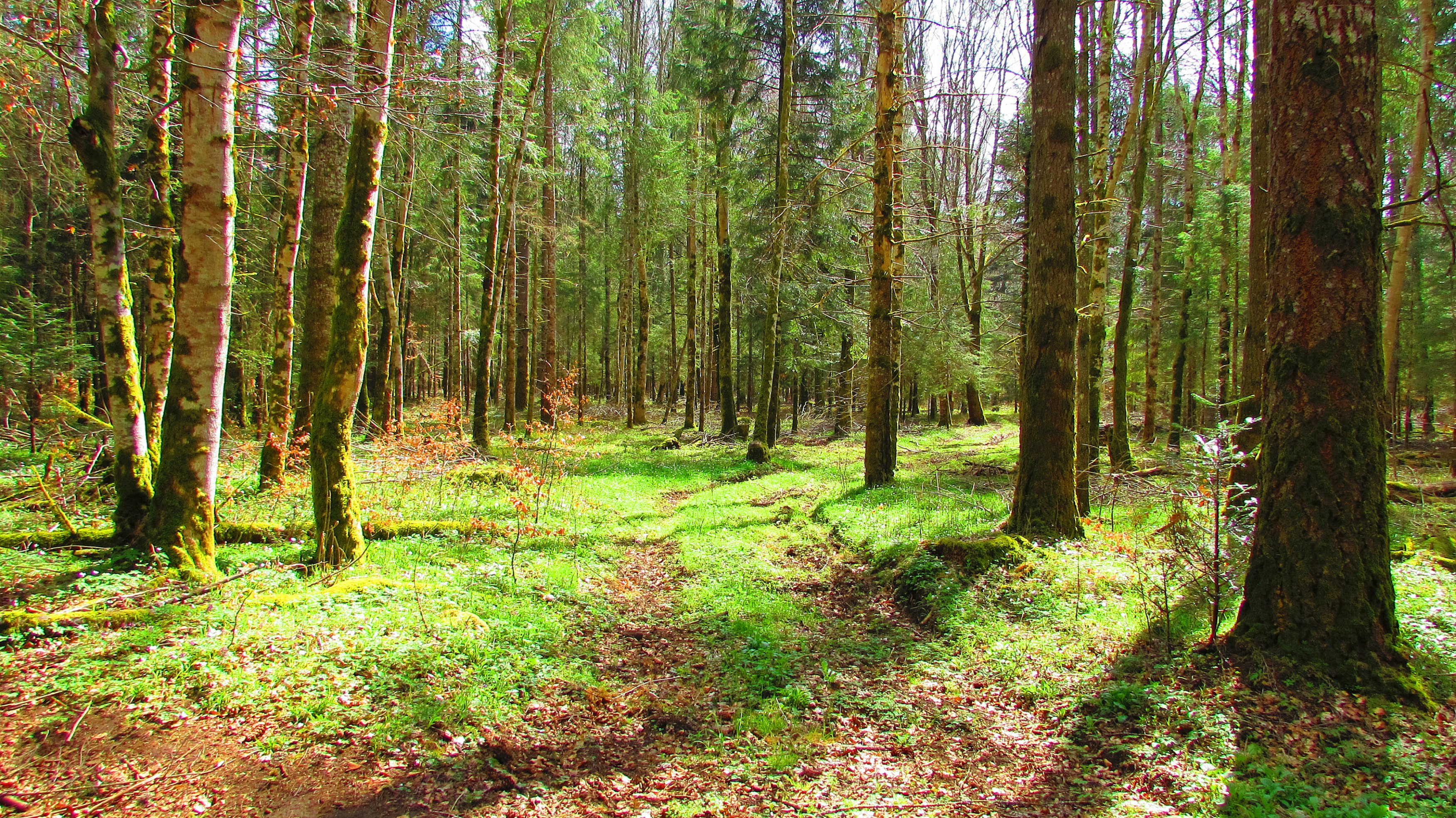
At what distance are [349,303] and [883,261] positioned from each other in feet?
27.9

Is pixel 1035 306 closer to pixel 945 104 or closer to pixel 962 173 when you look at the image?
pixel 945 104

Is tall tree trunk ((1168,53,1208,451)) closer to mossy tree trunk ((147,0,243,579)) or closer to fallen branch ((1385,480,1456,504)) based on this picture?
fallen branch ((1385,480,1456,504))

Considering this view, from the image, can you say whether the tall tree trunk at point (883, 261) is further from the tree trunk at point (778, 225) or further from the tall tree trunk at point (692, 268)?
the tall tree trunk at point (692, 268)

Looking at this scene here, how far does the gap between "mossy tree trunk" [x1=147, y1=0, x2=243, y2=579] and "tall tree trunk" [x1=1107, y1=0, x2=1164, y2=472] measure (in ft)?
39.0

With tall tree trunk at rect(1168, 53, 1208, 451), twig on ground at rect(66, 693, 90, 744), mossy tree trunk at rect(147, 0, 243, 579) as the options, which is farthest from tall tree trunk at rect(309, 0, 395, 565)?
tall tree trunk at rect(1168, 53, 1208, 451)

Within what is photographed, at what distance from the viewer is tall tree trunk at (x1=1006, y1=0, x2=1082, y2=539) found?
6598 mm

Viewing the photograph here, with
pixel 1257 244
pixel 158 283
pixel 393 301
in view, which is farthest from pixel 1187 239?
pixel 158 283

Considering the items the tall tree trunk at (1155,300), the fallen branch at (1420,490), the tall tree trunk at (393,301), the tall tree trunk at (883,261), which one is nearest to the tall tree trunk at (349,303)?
the tall tree trunk at (393,301)

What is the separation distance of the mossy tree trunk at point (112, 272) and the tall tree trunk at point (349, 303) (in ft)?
4.57

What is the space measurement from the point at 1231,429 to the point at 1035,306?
9.71 feet

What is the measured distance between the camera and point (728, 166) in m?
19.2

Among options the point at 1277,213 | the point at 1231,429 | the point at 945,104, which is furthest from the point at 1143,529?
the point at 945,104

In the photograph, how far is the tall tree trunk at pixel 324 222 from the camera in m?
6.83

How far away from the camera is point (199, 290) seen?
477 centimetres
